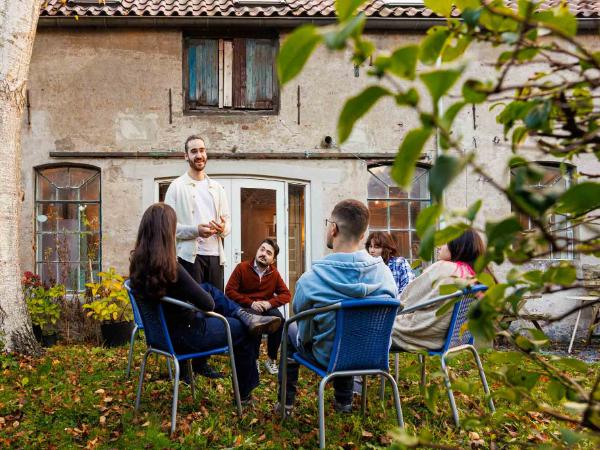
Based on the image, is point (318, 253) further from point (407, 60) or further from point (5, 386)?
point (407, 60)

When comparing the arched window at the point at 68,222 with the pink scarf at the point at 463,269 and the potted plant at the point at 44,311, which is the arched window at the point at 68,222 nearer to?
the potted plant at the point at 44,311

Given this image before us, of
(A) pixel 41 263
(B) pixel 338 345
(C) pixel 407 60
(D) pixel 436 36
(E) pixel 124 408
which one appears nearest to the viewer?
(C) pixel 407 60

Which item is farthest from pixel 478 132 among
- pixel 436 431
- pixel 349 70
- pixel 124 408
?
pixel 124 408

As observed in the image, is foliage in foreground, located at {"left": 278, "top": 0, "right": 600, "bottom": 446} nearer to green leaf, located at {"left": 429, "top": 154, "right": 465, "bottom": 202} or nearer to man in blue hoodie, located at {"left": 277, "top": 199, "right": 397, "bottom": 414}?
green leaf, located at {"left": 429, "top": 154, "right": 465, "bottom": 202}

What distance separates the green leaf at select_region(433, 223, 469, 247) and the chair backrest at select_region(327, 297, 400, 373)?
2.02m

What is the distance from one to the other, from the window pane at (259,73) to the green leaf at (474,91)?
25.8ft

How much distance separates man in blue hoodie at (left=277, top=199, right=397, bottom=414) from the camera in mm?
3039

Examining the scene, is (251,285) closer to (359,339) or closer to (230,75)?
(359,339)

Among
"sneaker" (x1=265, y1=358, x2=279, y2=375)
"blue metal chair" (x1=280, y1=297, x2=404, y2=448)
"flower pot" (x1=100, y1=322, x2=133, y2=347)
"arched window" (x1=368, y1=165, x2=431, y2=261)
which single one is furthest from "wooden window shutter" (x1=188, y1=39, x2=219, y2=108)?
"blue metal chair" (x1=280, y1=297, x2=404, y2=448)

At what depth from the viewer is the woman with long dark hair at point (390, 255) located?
16.8 feet

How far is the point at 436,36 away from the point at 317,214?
7.46m

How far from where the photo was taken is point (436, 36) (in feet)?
2.17

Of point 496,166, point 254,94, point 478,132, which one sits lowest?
point 496,166

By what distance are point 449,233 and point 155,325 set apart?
296cm
